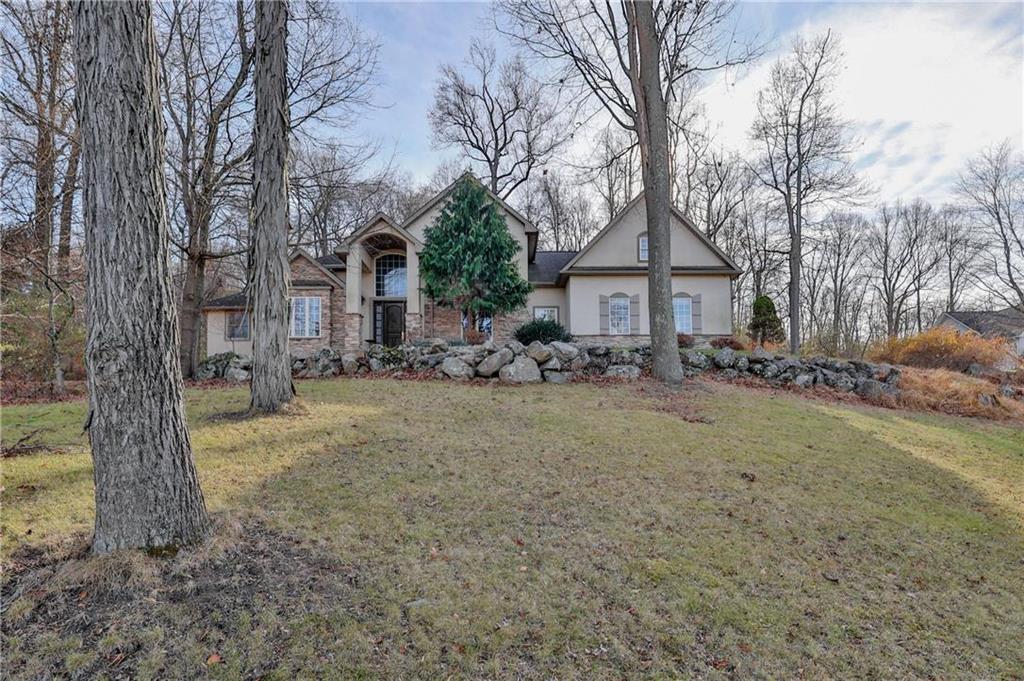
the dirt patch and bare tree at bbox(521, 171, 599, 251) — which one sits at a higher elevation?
bare tree at bbox(521, 171, 599, 251)

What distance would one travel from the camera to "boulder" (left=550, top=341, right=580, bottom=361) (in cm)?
1153

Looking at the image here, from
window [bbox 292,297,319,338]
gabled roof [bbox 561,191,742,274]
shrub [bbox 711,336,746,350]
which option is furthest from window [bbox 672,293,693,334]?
window [bbox 292,297,319,338]

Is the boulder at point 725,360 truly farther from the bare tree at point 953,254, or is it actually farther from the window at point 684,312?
the bare tree at point 953,254

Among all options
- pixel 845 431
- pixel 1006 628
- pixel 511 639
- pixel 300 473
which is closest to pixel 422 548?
pixel 511 639

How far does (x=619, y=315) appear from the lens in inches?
729

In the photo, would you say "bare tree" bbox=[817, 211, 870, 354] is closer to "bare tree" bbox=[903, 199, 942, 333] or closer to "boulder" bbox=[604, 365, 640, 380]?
"bare tree" bbox=[903, 199, 942, 333]

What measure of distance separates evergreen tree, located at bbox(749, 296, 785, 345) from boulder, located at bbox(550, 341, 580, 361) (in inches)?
435

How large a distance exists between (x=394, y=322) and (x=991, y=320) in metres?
34.6

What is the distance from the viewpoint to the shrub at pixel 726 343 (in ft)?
57.5

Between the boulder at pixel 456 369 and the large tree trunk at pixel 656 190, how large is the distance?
14.8ft

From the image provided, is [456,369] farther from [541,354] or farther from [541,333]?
[541,333]

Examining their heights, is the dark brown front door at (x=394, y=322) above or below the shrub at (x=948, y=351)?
above

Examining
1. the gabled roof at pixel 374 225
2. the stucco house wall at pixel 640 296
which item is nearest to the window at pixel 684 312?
the stucco house wall at pixel 640 296

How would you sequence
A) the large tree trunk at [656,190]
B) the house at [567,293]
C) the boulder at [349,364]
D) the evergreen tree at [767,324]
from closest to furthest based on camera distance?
the large tree trunk at [656,190]
the boulder at [349,364]
the house at [567,293]
the evergreen tree at [767,324]
